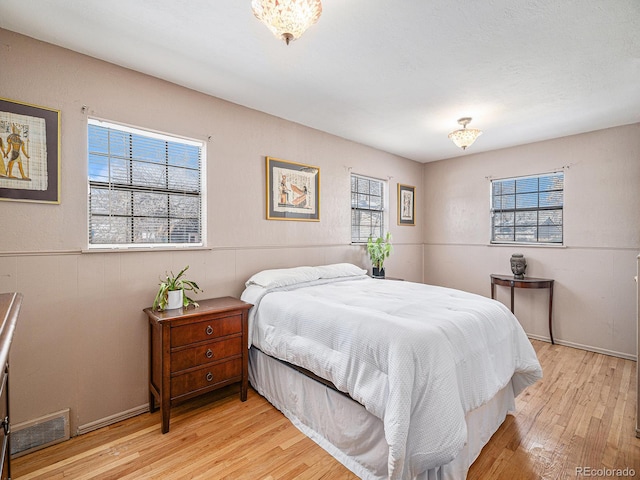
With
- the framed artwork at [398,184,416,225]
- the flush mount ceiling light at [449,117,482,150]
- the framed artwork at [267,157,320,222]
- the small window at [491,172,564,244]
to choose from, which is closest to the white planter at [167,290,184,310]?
the framed artwork at [267,157,320,222]

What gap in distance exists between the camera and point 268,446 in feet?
6.58

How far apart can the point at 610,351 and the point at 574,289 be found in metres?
0.75

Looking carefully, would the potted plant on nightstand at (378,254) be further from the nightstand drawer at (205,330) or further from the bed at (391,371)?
the nightstand drawer at (205,330)

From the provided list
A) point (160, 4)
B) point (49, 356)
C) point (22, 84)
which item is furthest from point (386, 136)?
point (49, 356)

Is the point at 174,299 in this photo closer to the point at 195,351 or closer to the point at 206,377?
the point at 195,351

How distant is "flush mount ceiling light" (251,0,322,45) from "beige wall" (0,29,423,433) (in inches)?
57.7

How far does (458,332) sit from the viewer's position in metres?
1.77

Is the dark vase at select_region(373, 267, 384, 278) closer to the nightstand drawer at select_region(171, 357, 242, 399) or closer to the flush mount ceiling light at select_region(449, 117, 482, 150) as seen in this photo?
the flush mount ceiling light at select_region(449, 117, 482, 150)

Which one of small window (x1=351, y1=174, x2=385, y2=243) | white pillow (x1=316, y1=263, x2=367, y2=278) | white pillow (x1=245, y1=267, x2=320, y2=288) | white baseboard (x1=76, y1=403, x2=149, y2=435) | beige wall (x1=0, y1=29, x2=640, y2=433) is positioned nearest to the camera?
beige wall (x1=0, y1=29, x2=640, y2=433)

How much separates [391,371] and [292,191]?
2.36 metres

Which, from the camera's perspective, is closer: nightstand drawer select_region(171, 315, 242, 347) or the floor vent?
the floor vent

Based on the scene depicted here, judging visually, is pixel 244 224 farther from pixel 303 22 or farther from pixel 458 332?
pixel 458 332

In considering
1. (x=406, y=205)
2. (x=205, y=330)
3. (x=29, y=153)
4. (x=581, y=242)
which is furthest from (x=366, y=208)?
(x=29, y=153)

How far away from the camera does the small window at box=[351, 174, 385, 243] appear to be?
4309mm
